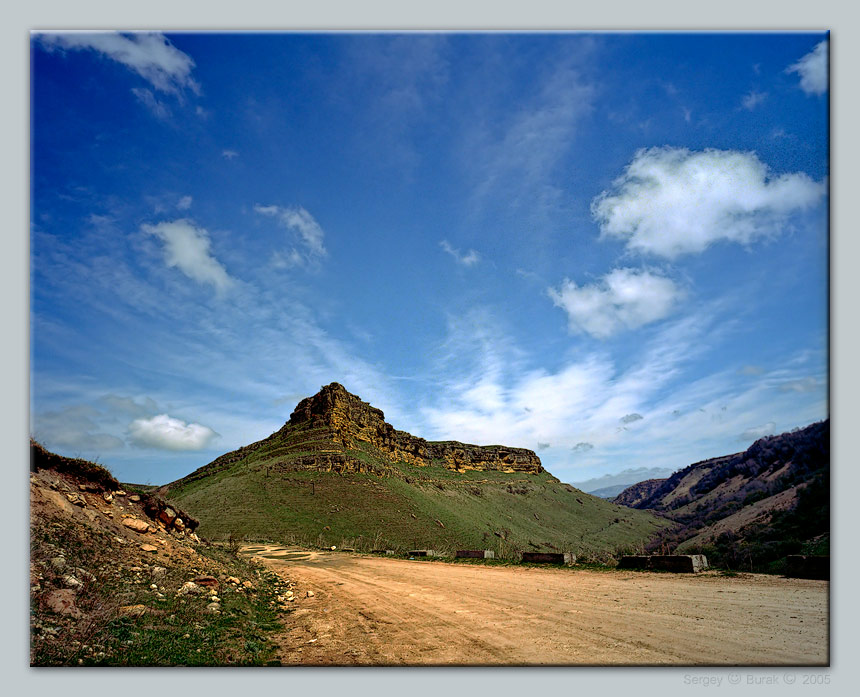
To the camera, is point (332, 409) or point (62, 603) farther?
point (332, 409)

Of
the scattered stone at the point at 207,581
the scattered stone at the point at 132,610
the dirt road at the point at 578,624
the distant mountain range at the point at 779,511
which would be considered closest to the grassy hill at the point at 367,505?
the distant mountain range at the point at 779,511

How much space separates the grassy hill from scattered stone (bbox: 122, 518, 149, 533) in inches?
624

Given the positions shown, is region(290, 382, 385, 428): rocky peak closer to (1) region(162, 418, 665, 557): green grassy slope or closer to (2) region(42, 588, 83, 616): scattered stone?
(1) region(162, 418, 665, 557): green grassy slope

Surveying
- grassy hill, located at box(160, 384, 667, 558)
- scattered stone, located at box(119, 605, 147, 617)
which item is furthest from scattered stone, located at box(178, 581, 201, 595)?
grassy hill, located at box(160, 384, 667, 558)

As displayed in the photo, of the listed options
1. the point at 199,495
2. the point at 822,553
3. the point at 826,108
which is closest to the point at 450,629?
the point at 822,553

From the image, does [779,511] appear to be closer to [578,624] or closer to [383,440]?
[578,624]

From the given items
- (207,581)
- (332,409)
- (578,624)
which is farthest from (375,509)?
(578,624)

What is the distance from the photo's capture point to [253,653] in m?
6.16

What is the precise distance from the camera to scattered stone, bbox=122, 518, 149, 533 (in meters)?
9.83

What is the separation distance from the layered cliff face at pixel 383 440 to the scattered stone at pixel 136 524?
2566 inches

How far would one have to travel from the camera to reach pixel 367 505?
198 ft

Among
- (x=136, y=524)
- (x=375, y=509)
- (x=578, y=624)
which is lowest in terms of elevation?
(x=375, y=509)

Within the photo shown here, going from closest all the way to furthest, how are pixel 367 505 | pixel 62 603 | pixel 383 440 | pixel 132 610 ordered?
pixel 62 603 → pixel 132 610 → pixel 367 505 → pixel 383 440

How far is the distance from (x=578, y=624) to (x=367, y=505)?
5743cm
